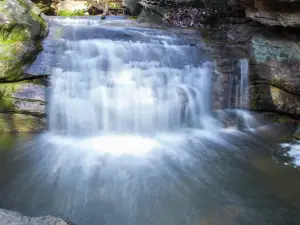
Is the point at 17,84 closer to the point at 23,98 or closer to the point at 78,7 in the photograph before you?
the point at 23,98

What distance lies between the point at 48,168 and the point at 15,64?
2.43m

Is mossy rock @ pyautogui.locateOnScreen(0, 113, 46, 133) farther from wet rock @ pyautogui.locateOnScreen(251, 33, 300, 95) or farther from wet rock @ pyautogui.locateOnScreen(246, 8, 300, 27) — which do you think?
wet rock @ pyautogui.locateOnScreen(246, 8, 300, 27)

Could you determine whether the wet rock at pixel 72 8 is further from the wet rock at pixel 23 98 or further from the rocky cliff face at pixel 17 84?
the wet rock at pixel 23 98

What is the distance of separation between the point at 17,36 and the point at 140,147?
3.68 meters

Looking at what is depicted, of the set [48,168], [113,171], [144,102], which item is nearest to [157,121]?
[144,102]

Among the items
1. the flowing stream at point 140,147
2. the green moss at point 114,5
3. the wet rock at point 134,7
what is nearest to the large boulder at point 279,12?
the flowing stream at point 140,147

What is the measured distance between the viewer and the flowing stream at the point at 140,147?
3934 millimetres

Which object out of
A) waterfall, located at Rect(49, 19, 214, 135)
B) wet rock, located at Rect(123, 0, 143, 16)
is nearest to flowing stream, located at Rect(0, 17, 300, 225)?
waterfall, located at Rect(49, 19, 214, 135)

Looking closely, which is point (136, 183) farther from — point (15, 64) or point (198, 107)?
point (15, 64)

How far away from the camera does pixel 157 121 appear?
645cm

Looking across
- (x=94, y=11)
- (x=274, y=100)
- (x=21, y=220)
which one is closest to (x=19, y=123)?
(x=21, y=220)

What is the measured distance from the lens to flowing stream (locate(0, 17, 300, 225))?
393cm

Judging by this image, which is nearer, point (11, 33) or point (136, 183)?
point (136, 183)

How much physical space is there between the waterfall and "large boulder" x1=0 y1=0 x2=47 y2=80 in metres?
0.61
